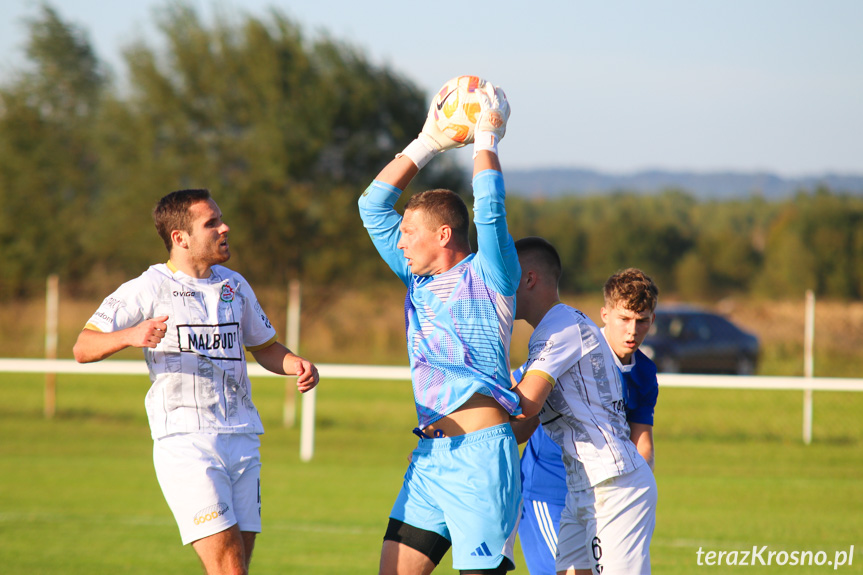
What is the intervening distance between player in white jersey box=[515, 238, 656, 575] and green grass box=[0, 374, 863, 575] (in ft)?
9.32

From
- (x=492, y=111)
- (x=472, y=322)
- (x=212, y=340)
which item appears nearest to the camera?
(x=472, y=322)

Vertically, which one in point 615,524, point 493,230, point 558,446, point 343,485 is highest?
point 493,230

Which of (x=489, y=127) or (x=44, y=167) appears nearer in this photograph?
(x=489, y=127)

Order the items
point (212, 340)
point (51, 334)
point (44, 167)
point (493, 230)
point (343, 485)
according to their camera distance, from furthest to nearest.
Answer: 1. point (44, 167)
2. point (51, 334)
3. point (343, 485)
4. point (212, 340)
5. point (493, 230)

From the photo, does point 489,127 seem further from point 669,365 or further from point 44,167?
point 44,167

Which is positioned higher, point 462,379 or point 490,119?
point 490,119

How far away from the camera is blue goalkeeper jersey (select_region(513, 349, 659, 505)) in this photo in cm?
388

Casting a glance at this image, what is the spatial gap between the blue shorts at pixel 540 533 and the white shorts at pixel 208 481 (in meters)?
1.18

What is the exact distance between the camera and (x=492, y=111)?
354cm

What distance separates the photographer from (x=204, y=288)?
3.91 metres

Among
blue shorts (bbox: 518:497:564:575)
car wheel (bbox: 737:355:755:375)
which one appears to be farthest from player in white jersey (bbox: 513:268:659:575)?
car wheel (bbox: 737:355:755:375)

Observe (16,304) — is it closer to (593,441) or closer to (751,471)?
(751,471)

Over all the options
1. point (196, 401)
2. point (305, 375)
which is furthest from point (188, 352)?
point (305, 375)

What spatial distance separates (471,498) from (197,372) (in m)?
1.30
